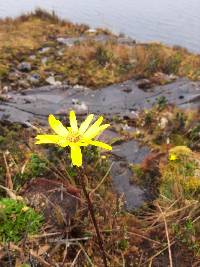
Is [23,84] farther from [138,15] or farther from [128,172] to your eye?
[138,15]

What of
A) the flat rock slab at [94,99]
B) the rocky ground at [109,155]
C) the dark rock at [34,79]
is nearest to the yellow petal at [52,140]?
the rocky ground at [109,155]

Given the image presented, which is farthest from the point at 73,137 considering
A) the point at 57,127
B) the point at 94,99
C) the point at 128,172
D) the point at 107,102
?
the point at 94,99

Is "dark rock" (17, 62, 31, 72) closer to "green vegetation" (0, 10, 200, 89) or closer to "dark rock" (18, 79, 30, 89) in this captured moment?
"green vegetation" (0, 10, 200, 89)

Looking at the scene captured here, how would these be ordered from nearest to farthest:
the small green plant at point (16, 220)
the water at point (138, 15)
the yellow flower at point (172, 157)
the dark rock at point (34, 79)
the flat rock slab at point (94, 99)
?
the small green plant at point (16, 220), the yellow flower at point (172, 157), the flat rock slab at point (94, 99), the dark rock at point (34, 79), the water at point (138, 15)

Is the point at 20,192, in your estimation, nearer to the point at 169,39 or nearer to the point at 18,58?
the point at 18,58

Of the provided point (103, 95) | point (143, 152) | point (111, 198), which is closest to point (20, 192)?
point (111, 198)

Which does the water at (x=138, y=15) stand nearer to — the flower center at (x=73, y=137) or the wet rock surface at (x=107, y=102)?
the wet rock surface at (x=107, y=102)
